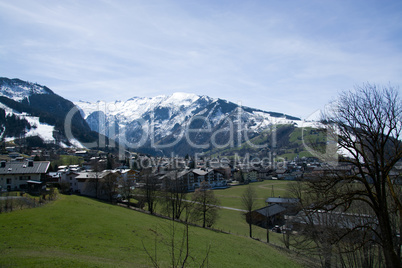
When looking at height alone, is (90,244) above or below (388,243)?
below

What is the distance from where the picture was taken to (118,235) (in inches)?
938

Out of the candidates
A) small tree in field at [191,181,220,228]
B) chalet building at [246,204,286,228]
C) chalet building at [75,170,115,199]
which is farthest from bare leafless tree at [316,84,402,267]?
chalet building at [75,170,115,199]

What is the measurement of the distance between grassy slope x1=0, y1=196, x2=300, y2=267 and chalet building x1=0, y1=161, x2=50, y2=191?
2082cm

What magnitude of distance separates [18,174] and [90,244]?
36.1 meters

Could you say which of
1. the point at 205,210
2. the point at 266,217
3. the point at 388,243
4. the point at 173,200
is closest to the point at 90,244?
the point at 388,243

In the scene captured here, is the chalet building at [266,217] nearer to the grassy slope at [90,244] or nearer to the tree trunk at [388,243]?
the grassy slope at [90,244]

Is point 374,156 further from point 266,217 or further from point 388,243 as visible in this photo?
point 266,217

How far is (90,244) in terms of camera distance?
65.9 feet

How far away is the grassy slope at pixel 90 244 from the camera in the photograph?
15.9 m

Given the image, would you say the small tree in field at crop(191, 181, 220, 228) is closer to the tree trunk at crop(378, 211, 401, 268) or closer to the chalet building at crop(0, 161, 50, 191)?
the chalet building at crop(0, 161, 50, 191)

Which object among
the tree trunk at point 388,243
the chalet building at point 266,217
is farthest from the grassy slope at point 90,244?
the chalet building at point 266,217

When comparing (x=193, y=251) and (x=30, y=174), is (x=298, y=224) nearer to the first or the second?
(x=193, y=251)

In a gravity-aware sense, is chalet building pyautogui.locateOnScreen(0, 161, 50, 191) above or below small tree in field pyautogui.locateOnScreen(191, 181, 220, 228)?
above

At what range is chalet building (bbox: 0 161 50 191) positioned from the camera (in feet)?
146
